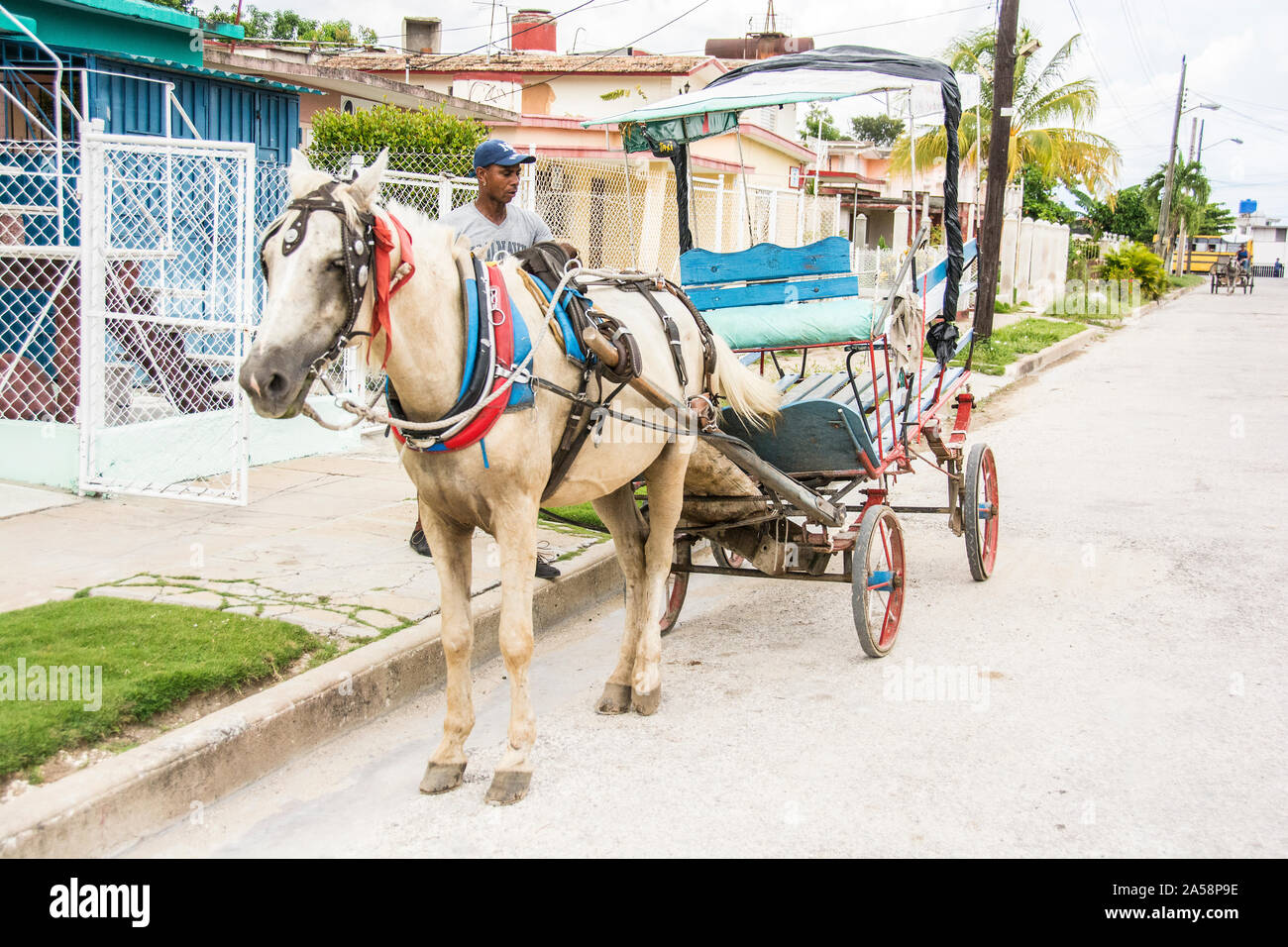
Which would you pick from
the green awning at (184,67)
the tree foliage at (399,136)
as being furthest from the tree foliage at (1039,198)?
the green awning at (184,67)

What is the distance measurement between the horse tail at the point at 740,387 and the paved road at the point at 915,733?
1244 millimetres

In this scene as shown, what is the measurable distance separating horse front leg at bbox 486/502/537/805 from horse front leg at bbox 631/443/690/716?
0.84 metres

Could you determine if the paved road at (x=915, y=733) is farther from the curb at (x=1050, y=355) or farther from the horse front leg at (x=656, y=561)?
the curb at (x=1050, y=355)

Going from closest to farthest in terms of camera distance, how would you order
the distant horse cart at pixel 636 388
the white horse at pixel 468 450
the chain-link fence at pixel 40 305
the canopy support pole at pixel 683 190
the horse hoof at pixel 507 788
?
the white horse at pixel 468 450
the distant horse cart at pixel 636 388
the horse hoof at pixel 507 788
the canopy support pole at pixel 683 190
the chain-link fence at pixel 40 305

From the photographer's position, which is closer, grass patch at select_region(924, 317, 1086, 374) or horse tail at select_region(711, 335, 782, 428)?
horse tail at select_region(711, 335, 782, 428)

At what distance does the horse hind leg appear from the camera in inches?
197

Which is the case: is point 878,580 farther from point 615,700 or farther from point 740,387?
point 615,700

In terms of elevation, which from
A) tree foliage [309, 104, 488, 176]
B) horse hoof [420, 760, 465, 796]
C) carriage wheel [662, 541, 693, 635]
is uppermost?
tree foliage [309, 104, 488, 176]

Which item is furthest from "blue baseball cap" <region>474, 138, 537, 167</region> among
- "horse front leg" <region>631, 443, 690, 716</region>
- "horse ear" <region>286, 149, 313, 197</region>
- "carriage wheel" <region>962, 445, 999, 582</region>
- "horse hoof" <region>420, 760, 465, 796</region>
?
"carriage wheel" <region>962, 445, 999, 582</region>

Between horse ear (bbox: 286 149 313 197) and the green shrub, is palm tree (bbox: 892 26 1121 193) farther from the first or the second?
horse ear (bbox: 286 149 313 197)

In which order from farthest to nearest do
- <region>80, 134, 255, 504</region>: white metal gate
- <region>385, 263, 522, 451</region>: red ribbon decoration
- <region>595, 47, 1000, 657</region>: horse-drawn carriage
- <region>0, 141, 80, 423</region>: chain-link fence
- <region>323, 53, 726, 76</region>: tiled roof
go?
<region>323, 53, 726, 76</region>: tiled roof
<region>0, 141, 80, 423</region>: chain-link fence
<region>80, 134, 255, 504</region>: white metal gate
<region>595, 47, 1000, 657</region>: horse-drawn carriage
<region>385, 263, 522, 451</region>: red ribbon decoration

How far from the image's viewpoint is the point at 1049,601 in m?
6.48

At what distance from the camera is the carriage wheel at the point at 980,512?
256 inches
